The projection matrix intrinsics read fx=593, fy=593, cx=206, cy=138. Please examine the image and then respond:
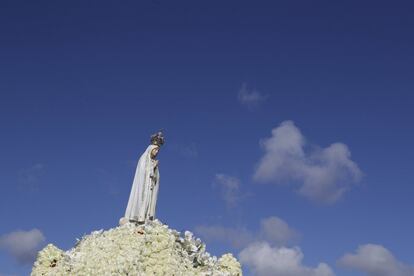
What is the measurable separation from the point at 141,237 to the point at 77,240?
2672mm

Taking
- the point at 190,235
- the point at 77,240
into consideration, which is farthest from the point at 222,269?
the point at 77,240

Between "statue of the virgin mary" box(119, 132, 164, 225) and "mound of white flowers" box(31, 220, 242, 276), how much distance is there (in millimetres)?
858

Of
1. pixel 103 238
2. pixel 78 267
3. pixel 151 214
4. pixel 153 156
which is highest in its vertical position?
pixel 153 156

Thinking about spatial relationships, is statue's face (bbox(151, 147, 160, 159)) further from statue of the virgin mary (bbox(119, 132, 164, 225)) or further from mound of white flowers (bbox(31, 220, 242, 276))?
mound of white flowers (bbox(31, 220, 242, 276))

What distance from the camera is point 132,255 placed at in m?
16.5

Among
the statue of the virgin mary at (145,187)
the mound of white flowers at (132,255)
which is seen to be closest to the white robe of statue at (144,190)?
the statue of the virgin mary at (145,187)

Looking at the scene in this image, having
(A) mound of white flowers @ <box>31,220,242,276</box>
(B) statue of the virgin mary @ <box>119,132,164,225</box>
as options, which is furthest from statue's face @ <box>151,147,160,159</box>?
(A) mound of white flowers @ <box>31,220,242,276</box>

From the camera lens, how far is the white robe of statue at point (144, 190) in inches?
764

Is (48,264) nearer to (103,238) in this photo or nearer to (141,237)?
(103,238)

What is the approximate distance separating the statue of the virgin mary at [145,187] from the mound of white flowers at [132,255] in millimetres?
858

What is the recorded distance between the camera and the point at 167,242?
17.4 m

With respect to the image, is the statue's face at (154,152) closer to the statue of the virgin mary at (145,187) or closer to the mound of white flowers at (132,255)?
the statue of the virgin mary at (145,187)

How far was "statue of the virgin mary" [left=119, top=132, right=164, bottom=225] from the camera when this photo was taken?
19.4 meters

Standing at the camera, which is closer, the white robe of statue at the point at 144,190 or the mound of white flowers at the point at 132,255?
the mound of white flowers at the point at 132,255
